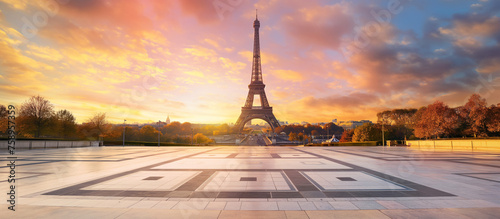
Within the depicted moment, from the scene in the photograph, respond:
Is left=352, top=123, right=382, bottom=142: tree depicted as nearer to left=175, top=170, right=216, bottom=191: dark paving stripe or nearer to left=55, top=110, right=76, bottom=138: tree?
left=175, top=170, right=216, bottom=191: dark paving stripe

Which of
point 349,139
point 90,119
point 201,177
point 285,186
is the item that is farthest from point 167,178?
point 349,139

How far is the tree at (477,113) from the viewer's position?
33500 millimetres

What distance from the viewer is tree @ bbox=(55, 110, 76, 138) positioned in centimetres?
4233

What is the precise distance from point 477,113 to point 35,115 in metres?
67.7

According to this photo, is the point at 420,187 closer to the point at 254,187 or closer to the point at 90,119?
the point at 254,187

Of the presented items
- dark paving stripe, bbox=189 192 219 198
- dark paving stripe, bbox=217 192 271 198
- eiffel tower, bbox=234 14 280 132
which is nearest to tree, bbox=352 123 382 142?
eiffel tower, bbox=234 14 280 132

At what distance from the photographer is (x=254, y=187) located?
303 inches

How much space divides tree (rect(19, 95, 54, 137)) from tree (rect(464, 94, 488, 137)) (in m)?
66.3

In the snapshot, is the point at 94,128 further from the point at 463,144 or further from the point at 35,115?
the point at 463,144

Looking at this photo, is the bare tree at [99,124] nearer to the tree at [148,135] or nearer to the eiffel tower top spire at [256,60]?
the tree at [148,135]

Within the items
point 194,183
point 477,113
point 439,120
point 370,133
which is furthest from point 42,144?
point 477,113

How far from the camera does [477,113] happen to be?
33.9m

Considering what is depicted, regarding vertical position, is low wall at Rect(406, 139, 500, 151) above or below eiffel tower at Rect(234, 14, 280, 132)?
below

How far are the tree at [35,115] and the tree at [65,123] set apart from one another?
111 inches
